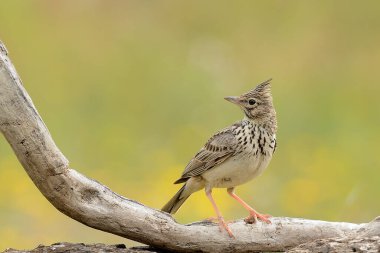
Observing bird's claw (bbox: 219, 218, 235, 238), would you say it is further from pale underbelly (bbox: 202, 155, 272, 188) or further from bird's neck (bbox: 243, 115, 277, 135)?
bird's neck (bbox: 243, 115, 277, 135)

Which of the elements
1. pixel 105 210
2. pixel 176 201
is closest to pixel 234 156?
pixel 176 201

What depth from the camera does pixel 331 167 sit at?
16.5m

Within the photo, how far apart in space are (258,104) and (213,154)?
62 cm

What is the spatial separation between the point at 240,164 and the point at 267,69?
10271mm

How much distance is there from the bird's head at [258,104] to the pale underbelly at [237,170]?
0.40 metres

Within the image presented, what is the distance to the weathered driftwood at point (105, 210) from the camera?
8.82m

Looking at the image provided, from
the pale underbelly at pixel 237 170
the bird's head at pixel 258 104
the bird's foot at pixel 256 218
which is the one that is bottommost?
the bird's foot at pixel 256 218

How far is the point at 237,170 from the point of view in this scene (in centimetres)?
1038

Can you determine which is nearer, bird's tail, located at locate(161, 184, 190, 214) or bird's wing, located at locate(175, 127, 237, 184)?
bird's wing, located at locate(175, 127, 237, 184)

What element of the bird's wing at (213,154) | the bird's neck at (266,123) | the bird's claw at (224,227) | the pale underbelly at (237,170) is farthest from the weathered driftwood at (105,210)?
the bird's neck at (266,123)

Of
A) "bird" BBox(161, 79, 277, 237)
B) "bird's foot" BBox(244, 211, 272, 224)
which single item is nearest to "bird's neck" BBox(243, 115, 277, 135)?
"bird" BBox(161, 79, 277, 237)

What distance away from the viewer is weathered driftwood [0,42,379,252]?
8820 millimetres

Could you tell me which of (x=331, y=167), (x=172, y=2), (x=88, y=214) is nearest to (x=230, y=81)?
(x=331, y=167)

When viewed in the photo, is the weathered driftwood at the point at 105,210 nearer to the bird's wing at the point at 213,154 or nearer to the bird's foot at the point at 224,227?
the bird's foot at the point at 224,227
